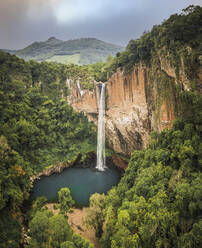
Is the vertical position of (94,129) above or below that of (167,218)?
above

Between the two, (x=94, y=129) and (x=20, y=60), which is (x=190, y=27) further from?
(x=20, y=60)

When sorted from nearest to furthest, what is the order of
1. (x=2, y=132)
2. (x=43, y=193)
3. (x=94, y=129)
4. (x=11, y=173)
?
1. (x=11, y=173)
2. (x=2, y=132)
3. (x=43, y=193)
4. (x=94, y=129)

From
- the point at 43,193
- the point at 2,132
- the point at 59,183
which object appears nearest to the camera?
the point at 2,132

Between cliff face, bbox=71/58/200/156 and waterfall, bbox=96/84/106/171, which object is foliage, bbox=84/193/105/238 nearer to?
cliff face, bbox=71/58/200/156

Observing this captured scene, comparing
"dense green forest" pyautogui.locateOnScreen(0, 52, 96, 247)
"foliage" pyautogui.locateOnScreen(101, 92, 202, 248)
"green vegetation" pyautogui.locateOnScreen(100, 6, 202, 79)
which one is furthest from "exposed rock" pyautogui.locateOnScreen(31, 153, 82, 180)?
"green vegetation" pyautogui.locateOnScreen(100, 6, 202, 79)

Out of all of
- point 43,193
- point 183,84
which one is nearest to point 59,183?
point 43,193

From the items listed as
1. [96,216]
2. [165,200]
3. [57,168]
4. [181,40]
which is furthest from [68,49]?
[165,200]

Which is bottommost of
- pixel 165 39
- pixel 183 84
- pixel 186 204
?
pixel 186 204

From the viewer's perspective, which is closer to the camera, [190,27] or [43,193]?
[190,27]
